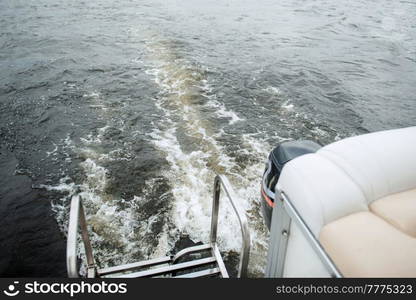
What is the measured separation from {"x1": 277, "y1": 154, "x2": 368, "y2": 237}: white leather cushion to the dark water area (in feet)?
7.91

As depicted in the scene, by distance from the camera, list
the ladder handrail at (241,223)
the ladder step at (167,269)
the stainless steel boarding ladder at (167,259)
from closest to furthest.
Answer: the stainless steel boarding ladder at (167,259) → the ladder handrail at (241,223) → the ladder step at (167,269)

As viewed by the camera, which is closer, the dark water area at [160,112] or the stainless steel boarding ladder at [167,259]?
the stainless steel boarding ladder at [167,259]

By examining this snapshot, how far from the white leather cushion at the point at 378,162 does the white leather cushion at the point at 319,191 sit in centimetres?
8

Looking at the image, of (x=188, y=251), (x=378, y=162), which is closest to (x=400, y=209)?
(x=378, y=162)

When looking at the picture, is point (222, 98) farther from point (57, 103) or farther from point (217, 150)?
point (57, 103)

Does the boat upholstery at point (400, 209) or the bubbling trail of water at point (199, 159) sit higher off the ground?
the boat upholstery at point (400, 209)

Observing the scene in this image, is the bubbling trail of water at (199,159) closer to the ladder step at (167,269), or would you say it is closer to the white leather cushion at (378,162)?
the ladder step at (167,269)

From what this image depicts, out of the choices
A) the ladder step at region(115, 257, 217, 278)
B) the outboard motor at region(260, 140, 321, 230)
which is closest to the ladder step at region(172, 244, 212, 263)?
the ladder step at region(115, 257, 217, 278)

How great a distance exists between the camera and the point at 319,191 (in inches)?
70.4

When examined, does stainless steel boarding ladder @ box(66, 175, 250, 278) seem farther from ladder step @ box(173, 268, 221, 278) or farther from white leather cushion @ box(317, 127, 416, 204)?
white leather cushion @ box(317, 127, 416, 204)

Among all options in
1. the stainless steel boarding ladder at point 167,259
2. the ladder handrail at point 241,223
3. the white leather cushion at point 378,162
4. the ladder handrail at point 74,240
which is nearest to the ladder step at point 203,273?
the stainless steel boarding ladder at point 167,259

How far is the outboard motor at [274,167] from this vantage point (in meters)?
3.48

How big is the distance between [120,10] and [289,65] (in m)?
10.2

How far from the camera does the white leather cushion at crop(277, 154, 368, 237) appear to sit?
173cm
